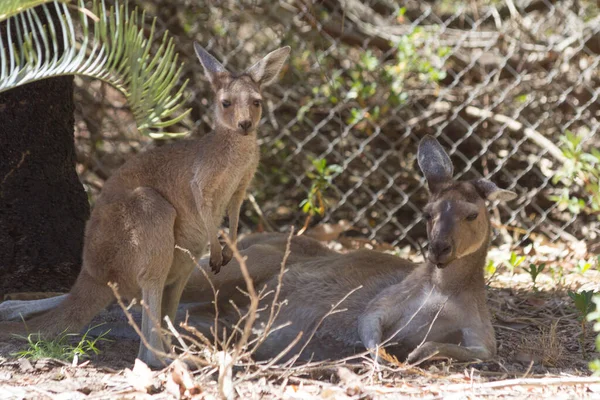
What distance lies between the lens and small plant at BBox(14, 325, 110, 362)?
3186 mm

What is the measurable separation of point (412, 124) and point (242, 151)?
9.71ft

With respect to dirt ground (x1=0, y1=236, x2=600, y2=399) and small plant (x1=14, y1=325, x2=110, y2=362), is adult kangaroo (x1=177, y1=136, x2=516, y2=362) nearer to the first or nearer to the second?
dirt ground (x1=0, y1=236, x2=600, y2=399)

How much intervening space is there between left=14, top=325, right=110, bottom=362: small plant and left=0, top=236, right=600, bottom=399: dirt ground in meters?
0.05

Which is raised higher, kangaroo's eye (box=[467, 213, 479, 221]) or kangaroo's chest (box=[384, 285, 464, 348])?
kangaroo's eye (box=[467, 213, 479, 221])

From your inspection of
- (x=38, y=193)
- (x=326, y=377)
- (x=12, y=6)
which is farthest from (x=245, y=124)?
(x=38, y=193)

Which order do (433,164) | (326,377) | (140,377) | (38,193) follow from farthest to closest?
(38,193) < (433,164) < (326,377) < (140,377)

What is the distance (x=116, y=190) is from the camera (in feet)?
11.8

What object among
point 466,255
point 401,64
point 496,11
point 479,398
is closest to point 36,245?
point 466,255

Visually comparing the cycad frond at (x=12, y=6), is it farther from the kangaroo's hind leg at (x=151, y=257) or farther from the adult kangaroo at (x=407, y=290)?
the adult kangaroo at (x=407, y=290)

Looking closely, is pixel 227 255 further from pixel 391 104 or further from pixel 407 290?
pixel 391 104

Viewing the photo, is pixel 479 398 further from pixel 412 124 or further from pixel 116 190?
pixel 412 124

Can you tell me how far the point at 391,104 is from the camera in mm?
6133

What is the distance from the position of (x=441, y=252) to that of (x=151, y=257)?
3.99 feet

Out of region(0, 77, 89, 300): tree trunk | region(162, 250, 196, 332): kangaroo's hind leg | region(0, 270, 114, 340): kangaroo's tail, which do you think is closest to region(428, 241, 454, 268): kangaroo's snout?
region(162, 250, 196, 332): kangaroo's hind leg
